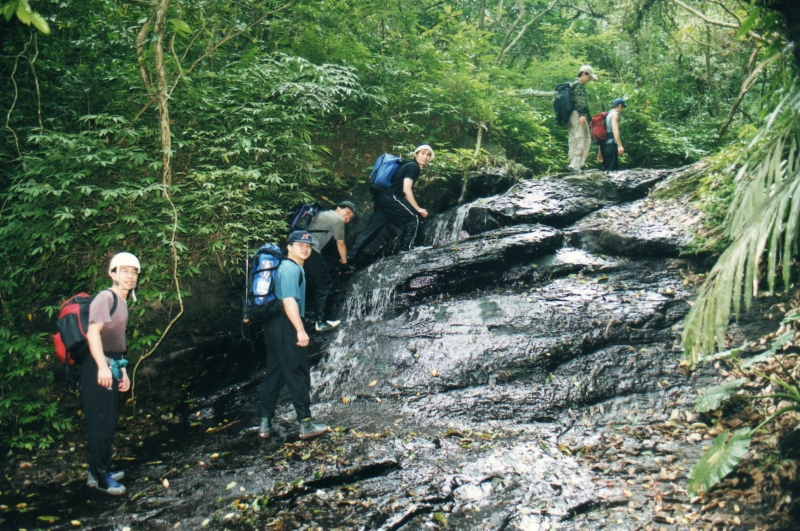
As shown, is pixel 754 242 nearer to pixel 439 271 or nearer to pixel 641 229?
pixel 439 271

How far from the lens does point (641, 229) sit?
30.0ft

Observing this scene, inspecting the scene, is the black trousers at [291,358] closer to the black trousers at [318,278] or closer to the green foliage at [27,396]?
the black trousers at [318,278]

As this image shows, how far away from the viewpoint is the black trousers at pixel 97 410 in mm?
4961

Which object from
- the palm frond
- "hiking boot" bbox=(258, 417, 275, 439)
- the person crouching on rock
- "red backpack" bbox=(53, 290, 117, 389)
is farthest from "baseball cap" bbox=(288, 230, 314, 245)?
the palm frond

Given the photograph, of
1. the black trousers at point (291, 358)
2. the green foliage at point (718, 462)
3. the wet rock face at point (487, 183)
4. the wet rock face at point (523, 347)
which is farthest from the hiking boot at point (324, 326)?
the green foliage at point (718, 462)

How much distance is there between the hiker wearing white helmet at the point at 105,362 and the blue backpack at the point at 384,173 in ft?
16.7

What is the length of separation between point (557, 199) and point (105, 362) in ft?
27.2

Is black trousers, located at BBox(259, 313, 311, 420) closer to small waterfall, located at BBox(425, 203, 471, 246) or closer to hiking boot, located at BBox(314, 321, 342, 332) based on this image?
hiking boot, located at BBox(314, 321, 342, 332)

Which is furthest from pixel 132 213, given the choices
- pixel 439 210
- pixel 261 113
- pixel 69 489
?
pixel 439 210

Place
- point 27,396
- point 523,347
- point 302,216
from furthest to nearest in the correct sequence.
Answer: point 302,216 < point 523,347 < point 27,396

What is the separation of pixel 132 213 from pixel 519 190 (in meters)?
6.90

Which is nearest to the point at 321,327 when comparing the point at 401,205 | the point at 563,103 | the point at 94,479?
the point at 401,205

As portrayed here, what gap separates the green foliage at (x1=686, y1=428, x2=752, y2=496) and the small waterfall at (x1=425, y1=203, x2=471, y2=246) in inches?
269

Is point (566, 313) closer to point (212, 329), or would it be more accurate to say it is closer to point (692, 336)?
point (692, 336)
